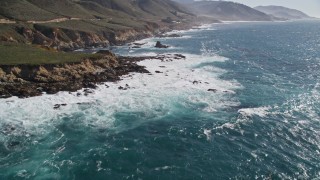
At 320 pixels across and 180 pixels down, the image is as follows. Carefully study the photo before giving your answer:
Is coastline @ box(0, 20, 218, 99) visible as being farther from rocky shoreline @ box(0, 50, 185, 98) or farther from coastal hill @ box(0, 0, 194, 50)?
coastal hill @ box(0, 0, 194, 50)

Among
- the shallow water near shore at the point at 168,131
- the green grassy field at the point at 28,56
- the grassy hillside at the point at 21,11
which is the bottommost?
the shallow water near shore at the point at 168,131

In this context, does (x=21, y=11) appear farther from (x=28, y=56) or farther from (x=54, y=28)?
(x=28, y=56)

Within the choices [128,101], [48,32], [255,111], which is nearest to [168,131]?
[128,101]

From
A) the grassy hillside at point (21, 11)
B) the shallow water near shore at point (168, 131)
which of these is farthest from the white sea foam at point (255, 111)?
the grassy hillside at point (21, 11)

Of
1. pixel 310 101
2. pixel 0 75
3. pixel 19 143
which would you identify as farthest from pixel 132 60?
A: pixel 19 143

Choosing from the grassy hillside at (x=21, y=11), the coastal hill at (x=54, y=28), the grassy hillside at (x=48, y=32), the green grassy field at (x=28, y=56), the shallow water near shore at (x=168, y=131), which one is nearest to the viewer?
the shallow water near shore at (x=168, y=131)

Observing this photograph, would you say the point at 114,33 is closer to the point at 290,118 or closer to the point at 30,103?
the point at 30,103

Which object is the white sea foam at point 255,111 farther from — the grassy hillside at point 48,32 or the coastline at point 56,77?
the grassy hillside at point 48,32
